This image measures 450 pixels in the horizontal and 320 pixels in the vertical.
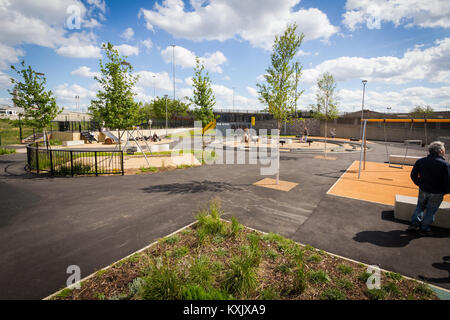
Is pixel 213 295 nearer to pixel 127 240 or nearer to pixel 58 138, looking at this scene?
pixel 127 240

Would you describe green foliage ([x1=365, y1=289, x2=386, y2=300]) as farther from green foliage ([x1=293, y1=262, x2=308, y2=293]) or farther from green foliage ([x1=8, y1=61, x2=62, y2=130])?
green foliage ([x1=8, y1=61, x2=62, y2=130])

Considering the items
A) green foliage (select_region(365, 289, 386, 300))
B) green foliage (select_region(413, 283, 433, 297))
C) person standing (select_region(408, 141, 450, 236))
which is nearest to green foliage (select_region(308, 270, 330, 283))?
green foliage (select_region(365, 289, 386, 300))

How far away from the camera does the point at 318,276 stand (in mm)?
4098

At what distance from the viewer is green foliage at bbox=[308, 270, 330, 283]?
403 centimetres

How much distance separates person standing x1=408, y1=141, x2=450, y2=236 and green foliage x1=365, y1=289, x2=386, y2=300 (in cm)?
347

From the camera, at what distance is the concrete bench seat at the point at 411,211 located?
6203 mm

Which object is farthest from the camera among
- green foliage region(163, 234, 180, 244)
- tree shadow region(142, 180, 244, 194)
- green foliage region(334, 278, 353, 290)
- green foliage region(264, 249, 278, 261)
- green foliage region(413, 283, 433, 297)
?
tree shadow region(142, 180, 244, 194)

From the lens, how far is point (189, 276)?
152 inches

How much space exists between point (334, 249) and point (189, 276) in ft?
11.2

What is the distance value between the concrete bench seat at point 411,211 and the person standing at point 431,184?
1.95 feet

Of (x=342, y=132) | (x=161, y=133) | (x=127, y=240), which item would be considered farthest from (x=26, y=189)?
(x=342, y=132)

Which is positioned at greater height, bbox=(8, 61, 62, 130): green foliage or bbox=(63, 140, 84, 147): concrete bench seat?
bbox=(8, 61, 62, 130): green foliage

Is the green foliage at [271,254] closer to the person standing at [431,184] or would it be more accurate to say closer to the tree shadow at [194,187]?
the person standing at [431,184]
